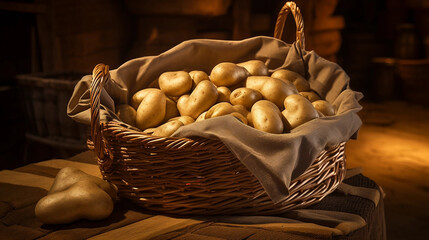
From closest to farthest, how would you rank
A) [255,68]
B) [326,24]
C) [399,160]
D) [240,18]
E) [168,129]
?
[168,129] → [255,68] → [399,160] → [240,18] → [326,24]

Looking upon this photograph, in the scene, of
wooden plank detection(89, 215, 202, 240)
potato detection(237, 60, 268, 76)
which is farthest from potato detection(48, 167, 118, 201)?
potato detection(237, 60, 268, 76)

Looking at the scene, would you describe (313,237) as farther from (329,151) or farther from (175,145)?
(175,145)

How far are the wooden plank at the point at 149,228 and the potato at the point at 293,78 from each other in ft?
2.27

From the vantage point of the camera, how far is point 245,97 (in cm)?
146

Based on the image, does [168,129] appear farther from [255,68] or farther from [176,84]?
[255,68]

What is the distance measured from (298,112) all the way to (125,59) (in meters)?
2.88

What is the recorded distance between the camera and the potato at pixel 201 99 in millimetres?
1472

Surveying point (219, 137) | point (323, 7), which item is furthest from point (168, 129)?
point (323, 7)

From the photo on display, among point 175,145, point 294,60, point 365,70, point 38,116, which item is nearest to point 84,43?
point 38,116

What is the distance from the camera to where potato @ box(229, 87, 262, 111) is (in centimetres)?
146

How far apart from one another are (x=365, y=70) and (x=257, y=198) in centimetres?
615

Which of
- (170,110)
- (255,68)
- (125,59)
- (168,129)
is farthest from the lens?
(125,59)

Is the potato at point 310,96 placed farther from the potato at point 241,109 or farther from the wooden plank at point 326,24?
the wooden plank at point 326,24

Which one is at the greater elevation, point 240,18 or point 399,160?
point 240,18
